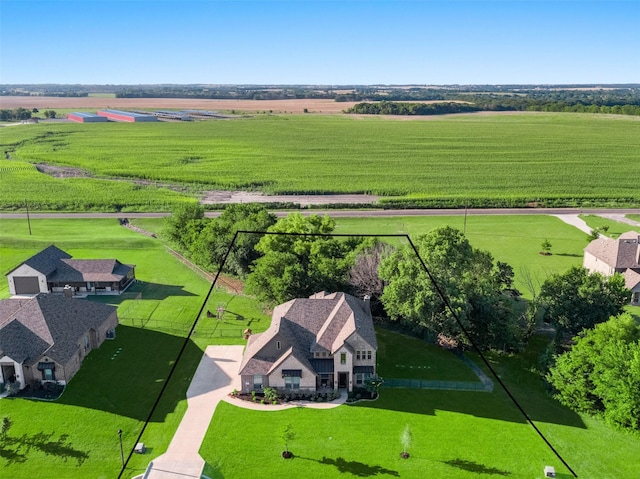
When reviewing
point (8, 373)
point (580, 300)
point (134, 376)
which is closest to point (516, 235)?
point (580, 300)

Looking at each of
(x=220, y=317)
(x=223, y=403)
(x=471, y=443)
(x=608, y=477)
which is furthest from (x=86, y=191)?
(x=608, y=477)

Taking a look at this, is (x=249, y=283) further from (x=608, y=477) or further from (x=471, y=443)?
→ (x=608, y=477)

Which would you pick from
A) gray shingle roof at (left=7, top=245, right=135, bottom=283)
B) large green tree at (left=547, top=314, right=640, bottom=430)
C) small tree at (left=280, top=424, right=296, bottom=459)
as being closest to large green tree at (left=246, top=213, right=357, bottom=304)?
gray shingle roof at (left=7, top=245, right=135, bottom=283)

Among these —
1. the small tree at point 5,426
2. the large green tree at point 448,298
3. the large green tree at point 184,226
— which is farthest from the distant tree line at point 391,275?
the small tree at point 5,426

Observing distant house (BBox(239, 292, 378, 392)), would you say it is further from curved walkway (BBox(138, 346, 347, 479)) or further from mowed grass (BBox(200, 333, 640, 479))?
mowed grass (BBox(200, 333, 640, 479))

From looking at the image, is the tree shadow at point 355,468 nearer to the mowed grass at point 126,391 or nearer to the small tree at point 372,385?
the small tree at point 372,385
